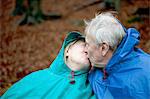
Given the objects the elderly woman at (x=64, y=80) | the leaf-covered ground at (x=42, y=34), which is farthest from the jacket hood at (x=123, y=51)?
the leaf-covered ground at (x=42, y=34)

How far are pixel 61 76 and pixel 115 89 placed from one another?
648mm

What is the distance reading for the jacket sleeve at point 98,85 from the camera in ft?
12.8

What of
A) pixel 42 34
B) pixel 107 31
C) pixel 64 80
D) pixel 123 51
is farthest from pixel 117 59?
pixel 42 34

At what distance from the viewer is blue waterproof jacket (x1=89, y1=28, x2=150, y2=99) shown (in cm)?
375

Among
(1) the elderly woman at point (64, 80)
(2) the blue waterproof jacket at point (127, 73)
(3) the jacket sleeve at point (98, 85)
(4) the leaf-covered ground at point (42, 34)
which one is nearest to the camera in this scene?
(2) the blue waterproof jacket at point (127, 73)

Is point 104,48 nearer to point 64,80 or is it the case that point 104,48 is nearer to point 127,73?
point 127,73

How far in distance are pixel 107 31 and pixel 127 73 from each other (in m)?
0.41

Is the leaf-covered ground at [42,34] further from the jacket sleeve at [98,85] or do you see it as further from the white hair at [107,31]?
the white hair at [107,31]

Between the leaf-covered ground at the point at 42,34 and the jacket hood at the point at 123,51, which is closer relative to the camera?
the jacket hood at the point at 123,51

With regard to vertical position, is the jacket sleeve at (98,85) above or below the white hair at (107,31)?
below

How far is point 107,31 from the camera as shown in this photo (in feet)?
12.3

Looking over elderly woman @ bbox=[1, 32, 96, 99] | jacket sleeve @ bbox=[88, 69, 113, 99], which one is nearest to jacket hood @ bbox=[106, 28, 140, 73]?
jacket sleeve @ bbox=[88, 69, 113, 99]

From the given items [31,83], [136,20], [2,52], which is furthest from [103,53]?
[136,20]

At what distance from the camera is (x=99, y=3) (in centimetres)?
1466
